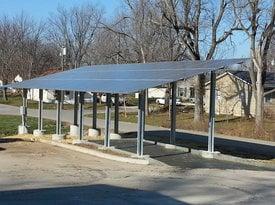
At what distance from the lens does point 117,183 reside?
41.1 feet

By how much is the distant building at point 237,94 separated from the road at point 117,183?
1298 inches

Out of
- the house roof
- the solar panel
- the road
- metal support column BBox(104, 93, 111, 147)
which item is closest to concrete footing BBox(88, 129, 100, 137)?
the solar panel

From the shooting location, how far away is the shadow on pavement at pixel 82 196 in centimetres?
1019

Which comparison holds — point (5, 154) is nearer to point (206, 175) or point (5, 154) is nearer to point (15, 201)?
point (206, 175)

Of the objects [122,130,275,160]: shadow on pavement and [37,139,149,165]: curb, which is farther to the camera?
[122,130,275,160]: shadow on pavement

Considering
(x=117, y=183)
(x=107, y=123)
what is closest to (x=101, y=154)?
(x=107, y=123)

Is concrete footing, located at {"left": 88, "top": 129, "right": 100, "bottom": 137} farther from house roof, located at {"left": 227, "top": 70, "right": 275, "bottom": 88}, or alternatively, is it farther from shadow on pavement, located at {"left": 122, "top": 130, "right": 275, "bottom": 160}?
house roof, located at {"left": 227, "top": 70, "right": 275, "bottom": 88}

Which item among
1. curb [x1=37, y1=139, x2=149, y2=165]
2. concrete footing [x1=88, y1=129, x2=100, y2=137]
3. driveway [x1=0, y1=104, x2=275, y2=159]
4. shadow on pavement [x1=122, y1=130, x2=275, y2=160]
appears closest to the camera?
curb [x1=37, y1=139, x2=149, y2=165]

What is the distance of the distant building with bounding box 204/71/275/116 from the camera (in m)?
48.9

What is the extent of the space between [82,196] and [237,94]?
4146 cm

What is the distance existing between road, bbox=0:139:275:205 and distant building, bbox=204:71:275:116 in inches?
1298

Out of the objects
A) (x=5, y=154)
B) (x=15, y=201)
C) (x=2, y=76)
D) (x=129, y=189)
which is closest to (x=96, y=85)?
(x=5, y=154)

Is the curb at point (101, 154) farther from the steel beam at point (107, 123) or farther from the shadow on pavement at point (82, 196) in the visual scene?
the shadow on pavement at point (82, 196)

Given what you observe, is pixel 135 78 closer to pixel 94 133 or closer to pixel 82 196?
pixel 94 133
